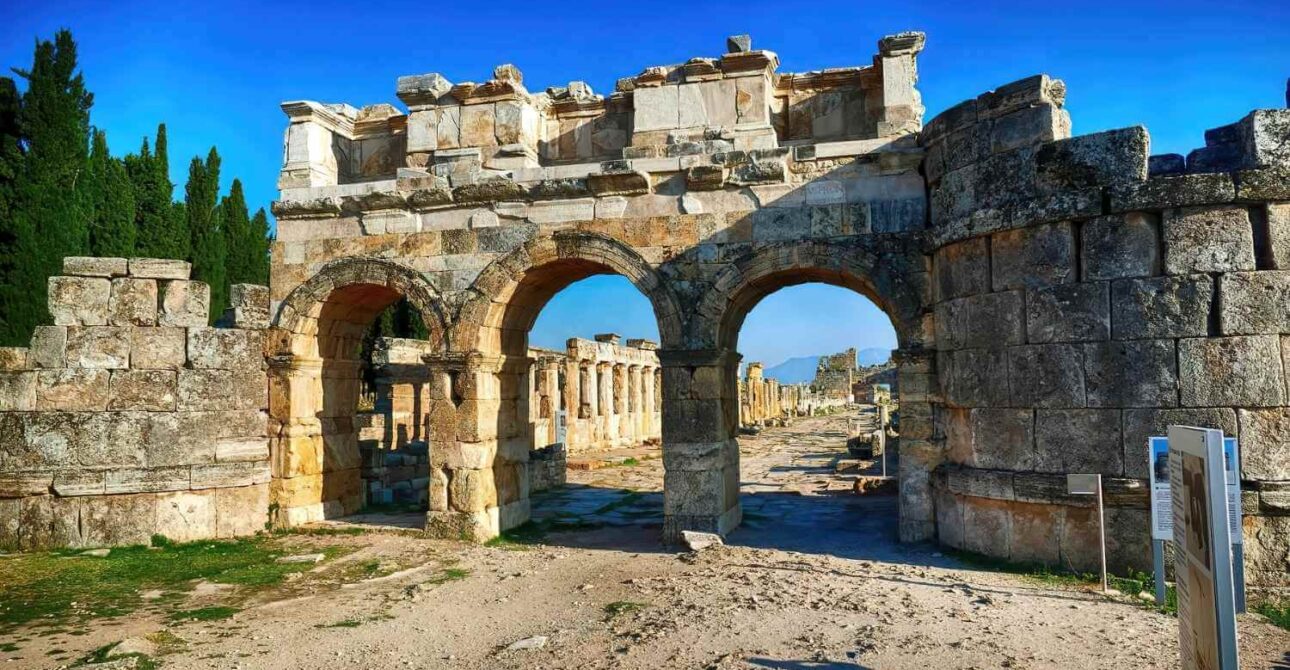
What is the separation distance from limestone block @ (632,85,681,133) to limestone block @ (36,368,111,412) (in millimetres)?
6809

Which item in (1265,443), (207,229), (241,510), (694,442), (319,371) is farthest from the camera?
(207,229)

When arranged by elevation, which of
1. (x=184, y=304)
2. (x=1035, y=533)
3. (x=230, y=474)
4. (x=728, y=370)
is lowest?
(x=1035, y=533)

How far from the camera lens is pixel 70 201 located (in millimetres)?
19672

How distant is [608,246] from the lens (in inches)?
379

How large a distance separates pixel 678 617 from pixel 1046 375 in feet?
13.1

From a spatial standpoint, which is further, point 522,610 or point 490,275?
point 490,275

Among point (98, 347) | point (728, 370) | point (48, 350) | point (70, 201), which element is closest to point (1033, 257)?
point (728, 370)

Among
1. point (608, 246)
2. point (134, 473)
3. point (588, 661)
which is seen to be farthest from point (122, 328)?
point (588, 661)

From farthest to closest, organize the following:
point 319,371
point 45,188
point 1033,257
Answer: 1. point 45,188
2. point 319,371
3. point 1033,257

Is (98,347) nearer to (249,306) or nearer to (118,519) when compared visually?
(249,306)

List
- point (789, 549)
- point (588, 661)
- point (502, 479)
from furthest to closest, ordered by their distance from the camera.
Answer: point (502, 479)
point (789, 549)
point (588, 661)

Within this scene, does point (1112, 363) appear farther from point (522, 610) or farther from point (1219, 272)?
point (522, 610)

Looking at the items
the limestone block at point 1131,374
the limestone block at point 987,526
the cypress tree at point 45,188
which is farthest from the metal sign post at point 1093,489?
the cypress tree at point 45,188

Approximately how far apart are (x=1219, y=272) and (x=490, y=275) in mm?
7258
